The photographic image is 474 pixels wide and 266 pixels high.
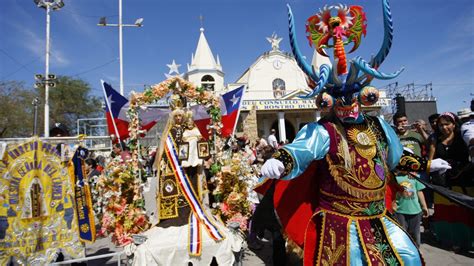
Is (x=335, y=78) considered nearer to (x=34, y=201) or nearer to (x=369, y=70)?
(x=369, y=70)

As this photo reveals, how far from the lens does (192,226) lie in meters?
3.90

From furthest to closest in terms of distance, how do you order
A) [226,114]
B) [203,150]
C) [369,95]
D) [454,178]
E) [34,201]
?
[226,114] < [454,178] < [203,150] < [34,201] < [369,95]

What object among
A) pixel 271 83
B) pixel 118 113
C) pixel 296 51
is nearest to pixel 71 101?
pixel 271 83

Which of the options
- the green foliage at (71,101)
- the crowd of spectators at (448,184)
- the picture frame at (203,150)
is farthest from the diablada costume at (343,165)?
the green foliage at (71,101)

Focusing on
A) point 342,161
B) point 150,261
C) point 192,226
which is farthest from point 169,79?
point 342,161

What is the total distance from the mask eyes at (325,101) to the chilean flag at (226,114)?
2406 millimetres

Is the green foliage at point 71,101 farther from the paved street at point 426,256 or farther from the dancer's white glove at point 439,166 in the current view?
the dancer's white glove at point 439,166

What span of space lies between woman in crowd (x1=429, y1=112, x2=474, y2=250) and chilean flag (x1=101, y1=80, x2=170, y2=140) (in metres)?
4.31

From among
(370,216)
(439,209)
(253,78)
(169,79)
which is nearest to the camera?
(370,216)

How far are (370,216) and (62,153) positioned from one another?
350cm

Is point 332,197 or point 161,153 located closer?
point 332,197

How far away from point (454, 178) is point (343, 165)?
3016 millimetres

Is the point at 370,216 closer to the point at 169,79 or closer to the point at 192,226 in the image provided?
the point at 192,226

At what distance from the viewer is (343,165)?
262cm
